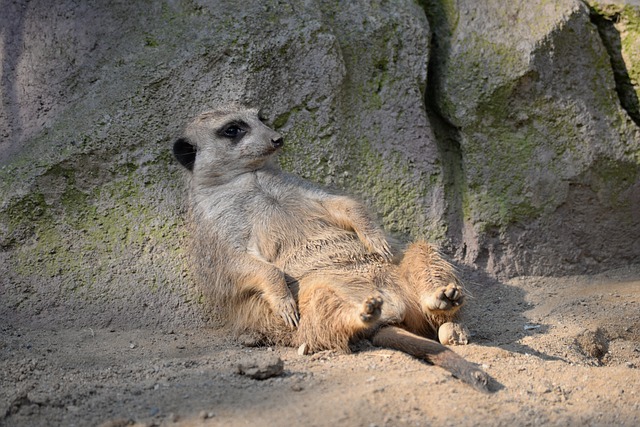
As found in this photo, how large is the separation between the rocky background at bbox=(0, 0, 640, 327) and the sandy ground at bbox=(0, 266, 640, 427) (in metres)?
0.52

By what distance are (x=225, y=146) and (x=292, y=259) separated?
0.80m

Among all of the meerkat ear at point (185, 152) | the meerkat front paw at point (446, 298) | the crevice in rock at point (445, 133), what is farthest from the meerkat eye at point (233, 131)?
the meerkat front paw at point (446, 298)

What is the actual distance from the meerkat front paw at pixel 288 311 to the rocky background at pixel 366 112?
760 mm

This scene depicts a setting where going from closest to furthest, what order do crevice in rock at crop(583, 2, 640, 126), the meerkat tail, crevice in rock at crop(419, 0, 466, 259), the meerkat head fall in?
the meerkat tail → the meerkat head → crevice in rock at crop(419, 0, 466, 259) → crevice in rock at crop(583, 2, 640, 126)

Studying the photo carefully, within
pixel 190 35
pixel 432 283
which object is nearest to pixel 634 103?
pixel 432 283

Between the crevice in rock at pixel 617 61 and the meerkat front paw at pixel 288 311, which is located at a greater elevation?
the crevice in rock at pixel 617 61

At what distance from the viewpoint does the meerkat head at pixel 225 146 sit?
4.44 metres

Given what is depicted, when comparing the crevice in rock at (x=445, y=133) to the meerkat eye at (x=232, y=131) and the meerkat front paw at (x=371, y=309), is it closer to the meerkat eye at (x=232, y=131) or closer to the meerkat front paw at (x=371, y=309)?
the meerkat eye at (x=232, y=131)

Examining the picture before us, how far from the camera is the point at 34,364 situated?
11.7 feet

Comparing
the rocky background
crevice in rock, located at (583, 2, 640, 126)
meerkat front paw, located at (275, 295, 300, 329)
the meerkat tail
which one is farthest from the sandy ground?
crevice in rock, located at (583, 2, 640, 126)

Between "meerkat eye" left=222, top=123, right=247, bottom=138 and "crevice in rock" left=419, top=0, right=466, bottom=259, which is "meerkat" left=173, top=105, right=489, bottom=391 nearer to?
"meerkat eye" left=222, top=123, right=247, bottom=138

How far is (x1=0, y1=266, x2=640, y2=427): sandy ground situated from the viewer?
2820 millimetres

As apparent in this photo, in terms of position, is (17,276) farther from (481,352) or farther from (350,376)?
(481,352)

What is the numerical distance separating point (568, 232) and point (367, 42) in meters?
1.72
